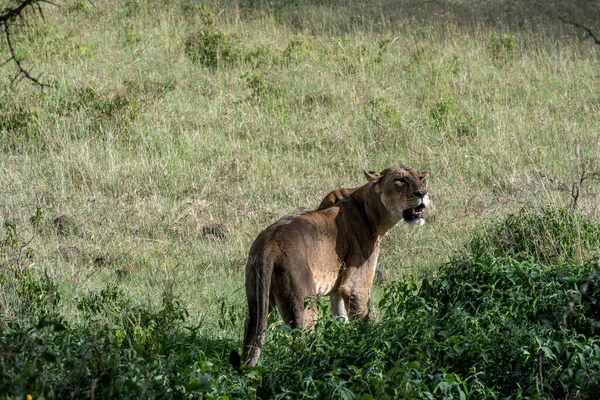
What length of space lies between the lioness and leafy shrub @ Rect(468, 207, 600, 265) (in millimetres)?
1006

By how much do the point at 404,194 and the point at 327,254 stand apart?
2.83 feet

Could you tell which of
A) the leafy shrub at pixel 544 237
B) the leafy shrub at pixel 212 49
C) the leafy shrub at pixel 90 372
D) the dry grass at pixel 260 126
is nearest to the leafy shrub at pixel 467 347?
the leafy shrub at pixel 90 372

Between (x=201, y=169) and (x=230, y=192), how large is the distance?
712 millimetres

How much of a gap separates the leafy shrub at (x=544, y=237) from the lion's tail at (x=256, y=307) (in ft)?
8.12

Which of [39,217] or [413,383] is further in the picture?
[39,217]

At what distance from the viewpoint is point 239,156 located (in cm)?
1073

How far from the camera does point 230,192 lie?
973 cm

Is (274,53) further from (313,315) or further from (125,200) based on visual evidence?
(313,315)

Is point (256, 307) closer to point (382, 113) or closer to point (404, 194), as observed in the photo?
point (404, 194)

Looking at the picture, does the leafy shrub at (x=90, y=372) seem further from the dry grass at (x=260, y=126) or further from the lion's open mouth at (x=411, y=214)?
the lion's open mouth at (x=411, y=214)

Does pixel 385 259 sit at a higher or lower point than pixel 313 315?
lower

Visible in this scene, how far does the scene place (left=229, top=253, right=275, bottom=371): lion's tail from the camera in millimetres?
5316

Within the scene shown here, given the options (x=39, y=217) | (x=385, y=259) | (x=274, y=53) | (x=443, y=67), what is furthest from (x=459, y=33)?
(x=39, y=217)

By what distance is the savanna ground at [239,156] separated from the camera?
5297 millimetres
